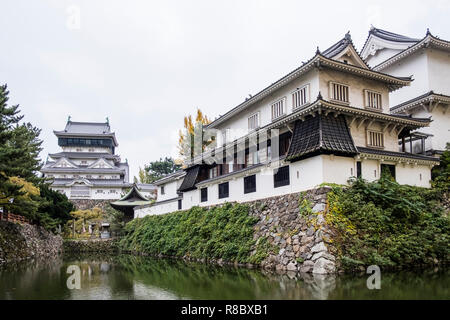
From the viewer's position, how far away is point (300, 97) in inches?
793

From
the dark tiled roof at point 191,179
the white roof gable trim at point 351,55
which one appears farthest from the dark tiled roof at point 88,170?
the white roof gable trim at point 351,55

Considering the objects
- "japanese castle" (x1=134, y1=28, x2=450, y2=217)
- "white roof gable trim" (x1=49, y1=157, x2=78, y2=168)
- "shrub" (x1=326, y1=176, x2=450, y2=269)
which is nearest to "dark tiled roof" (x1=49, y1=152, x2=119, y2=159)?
"white roof gable trim" (x1=49, y1=157, x2=78, y2=168)

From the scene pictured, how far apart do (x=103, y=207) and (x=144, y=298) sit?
43029 mm

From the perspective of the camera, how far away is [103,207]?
51281mm

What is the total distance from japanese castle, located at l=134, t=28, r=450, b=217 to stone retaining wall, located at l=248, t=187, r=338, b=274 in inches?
28.6

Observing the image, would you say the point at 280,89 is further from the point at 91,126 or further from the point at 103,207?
the point at 91,126

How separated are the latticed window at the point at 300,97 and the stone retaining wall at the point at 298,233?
16.9 ft

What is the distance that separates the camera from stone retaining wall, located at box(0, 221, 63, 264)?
22.3 meters

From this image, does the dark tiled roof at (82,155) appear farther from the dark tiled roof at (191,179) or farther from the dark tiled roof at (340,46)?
the dark tiled roof at (340,46)

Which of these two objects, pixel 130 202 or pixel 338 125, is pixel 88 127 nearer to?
pixel 130 202

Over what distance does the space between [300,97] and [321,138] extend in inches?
177

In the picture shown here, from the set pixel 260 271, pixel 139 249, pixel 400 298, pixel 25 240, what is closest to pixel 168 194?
pixel 139 249

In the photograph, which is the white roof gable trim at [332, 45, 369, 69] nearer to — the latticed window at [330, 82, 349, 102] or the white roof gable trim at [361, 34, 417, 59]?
the latticed window at [330, 82, 349, 102]

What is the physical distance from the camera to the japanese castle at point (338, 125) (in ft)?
56.0
